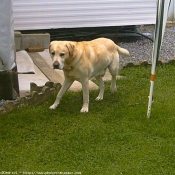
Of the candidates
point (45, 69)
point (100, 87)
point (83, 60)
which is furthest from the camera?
point (45, 69)

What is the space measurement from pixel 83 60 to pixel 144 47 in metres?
4.59

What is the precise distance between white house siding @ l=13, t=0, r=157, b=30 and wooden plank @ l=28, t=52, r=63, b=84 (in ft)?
3.59

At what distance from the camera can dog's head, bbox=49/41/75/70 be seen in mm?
5609

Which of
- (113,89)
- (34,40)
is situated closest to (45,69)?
(34,40)

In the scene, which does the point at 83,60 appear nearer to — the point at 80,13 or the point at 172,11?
the point at 80,13

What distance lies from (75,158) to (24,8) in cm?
581

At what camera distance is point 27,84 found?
717 cm

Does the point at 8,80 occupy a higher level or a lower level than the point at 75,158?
higher

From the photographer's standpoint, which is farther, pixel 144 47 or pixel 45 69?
pixel 144 47

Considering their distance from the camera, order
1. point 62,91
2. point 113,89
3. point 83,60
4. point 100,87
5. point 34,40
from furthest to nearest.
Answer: point 34,40 → point 113,89 → point 100,87 → point 62,91 → point 83,60

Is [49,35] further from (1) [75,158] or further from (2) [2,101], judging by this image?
(1) [75,158]

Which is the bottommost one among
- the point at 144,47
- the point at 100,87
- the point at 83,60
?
the point at 144,47

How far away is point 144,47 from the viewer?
10312 millimetres

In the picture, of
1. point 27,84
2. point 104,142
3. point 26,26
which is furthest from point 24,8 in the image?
point 104,142
